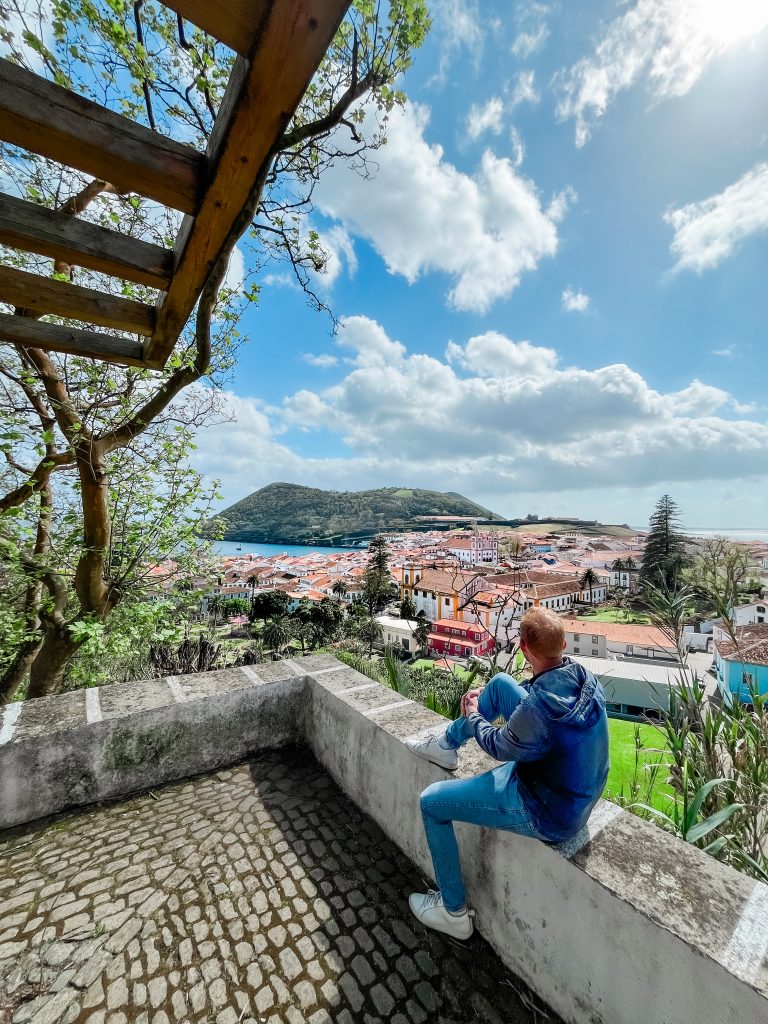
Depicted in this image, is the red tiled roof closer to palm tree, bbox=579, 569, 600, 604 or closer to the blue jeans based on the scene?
palm tree, bbox=579, 569, 600, 604

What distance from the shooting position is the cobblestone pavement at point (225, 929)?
1.22 m

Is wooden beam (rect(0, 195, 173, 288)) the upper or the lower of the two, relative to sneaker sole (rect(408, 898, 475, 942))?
upper

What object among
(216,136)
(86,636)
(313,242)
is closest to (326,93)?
(313,242)

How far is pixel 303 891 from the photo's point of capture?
1.59 meters

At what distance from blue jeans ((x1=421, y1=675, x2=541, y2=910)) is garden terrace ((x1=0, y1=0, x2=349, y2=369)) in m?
1.79

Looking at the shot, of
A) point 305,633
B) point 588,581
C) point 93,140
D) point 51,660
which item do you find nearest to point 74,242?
point 93,140

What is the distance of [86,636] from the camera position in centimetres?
412

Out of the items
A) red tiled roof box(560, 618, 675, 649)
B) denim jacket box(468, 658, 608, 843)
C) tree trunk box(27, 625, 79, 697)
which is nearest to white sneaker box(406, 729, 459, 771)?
denim jacket box(468, 658, 608, 843)

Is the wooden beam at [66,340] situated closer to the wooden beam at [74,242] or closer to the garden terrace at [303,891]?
the wooden beam at [74,242]

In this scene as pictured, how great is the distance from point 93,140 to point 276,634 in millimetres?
30753

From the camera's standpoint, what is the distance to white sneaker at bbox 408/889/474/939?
1.38 metres

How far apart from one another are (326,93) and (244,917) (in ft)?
15.0

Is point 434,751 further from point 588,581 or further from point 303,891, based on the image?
point 588,581

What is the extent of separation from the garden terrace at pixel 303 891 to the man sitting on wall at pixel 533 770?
0.10 metres
